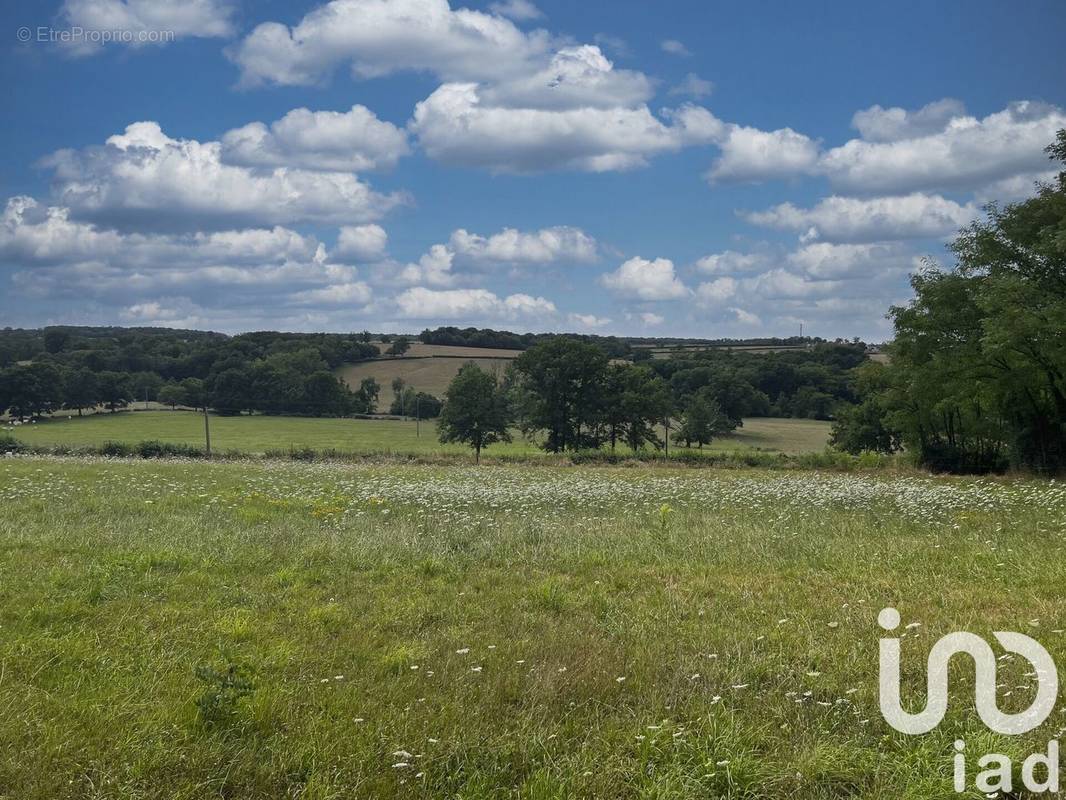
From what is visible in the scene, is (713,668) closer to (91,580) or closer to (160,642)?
(160,642)

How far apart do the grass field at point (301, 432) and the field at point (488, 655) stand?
5762 centimetres

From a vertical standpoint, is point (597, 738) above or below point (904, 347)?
below

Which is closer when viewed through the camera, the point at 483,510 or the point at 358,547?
the point at 358,547

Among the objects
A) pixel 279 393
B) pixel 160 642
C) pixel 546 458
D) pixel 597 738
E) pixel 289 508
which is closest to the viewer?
pixel 597 738

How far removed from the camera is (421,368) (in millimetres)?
122000

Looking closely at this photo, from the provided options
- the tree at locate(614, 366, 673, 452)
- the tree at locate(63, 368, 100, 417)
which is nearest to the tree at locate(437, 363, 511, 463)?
the tree at locate(614, 366, 673, 452)

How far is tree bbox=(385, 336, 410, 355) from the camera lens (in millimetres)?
134375

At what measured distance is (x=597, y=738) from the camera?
529cm

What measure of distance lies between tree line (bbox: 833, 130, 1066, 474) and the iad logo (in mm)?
31049

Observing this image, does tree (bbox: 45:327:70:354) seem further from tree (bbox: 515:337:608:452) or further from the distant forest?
tree (bbox: 515:337:608:452)

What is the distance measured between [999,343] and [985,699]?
33.5 meters

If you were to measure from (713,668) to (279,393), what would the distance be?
10128 cm

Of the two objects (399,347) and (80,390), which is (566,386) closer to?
(399,347)

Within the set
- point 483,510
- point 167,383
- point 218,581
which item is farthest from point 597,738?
point 167,383
